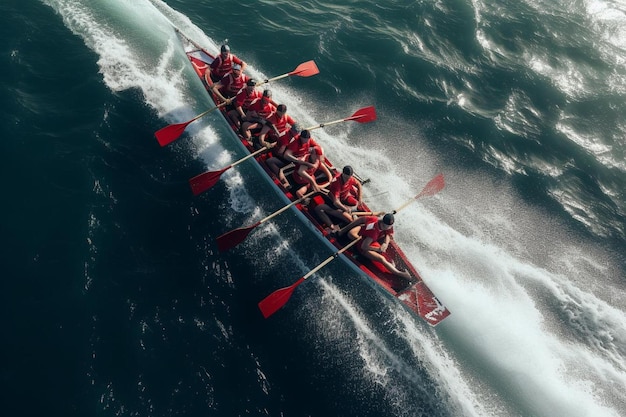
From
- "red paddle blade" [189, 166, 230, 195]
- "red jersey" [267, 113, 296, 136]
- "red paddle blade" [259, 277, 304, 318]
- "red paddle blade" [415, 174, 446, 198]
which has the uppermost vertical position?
"red paddle blade" [415, 174, 446, 198]

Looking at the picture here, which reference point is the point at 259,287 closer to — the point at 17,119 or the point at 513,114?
the point at 17,119

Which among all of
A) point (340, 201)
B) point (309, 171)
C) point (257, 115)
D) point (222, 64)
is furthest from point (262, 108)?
point (340, 201)

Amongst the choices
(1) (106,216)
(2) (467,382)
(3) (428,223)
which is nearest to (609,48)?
(3) (428,223)

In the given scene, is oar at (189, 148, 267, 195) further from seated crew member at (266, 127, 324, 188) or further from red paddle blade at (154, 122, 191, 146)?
red paddle blade at (154, 122, 191, 146)

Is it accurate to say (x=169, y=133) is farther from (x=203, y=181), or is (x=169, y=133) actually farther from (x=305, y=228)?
(x=305, y=228)

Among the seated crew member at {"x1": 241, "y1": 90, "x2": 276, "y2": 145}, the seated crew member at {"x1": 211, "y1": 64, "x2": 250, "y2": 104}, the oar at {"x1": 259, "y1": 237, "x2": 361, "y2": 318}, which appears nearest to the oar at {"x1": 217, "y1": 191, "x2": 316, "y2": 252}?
the oar at {"x1": 259, "y1": 237, "x2": 361, "y2": 318}

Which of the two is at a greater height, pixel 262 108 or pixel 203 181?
pixel 262 108

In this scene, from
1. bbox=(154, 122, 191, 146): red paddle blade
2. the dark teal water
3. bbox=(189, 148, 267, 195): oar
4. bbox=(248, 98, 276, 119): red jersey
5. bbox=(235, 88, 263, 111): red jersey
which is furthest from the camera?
bbox=(235, 88, 263, 111): red jersey
